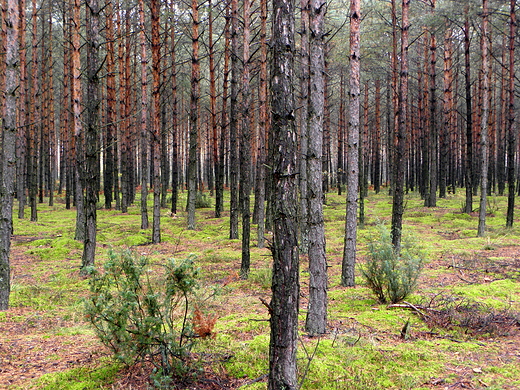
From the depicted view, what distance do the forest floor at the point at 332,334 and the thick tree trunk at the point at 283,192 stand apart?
207 mm

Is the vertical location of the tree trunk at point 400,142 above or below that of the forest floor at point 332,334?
above

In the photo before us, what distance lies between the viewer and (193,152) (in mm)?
15023

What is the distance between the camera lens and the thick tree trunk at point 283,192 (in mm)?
2875

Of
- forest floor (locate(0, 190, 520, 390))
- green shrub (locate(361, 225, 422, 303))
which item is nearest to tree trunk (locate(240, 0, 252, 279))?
forest floor (locate(0, 190, 520, 390))

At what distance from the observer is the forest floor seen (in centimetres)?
359

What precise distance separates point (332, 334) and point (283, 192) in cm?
256

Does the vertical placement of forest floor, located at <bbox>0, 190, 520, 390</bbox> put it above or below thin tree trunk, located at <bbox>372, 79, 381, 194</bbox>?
below

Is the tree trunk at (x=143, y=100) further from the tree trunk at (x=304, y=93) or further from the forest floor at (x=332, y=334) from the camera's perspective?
the tree trunk at (x=304, y=93)

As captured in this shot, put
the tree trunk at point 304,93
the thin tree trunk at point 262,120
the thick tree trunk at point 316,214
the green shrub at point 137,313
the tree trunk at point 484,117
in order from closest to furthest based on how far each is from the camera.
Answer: the green shrub at point 137,313 < the thick tree trunk at point 316,214 < the tree trunk at point 304,93 < the thin tree trunk at point 262,120 < the tree trunk at point 484,117

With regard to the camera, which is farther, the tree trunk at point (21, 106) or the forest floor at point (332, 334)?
the tree trunk at point (21, 106)

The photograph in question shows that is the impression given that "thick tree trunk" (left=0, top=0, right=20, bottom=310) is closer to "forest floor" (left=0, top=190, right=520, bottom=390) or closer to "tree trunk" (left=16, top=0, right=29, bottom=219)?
"forest floor" (left=0, top=190, right=520, bottom=390)

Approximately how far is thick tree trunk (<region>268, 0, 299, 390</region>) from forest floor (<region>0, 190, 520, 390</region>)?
0.21 m

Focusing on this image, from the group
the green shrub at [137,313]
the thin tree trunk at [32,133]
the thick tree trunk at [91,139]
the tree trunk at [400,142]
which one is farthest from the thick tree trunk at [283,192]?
the thin tree trunk at [32,133]

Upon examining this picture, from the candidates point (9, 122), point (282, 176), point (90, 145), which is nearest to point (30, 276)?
point (90, 145)
